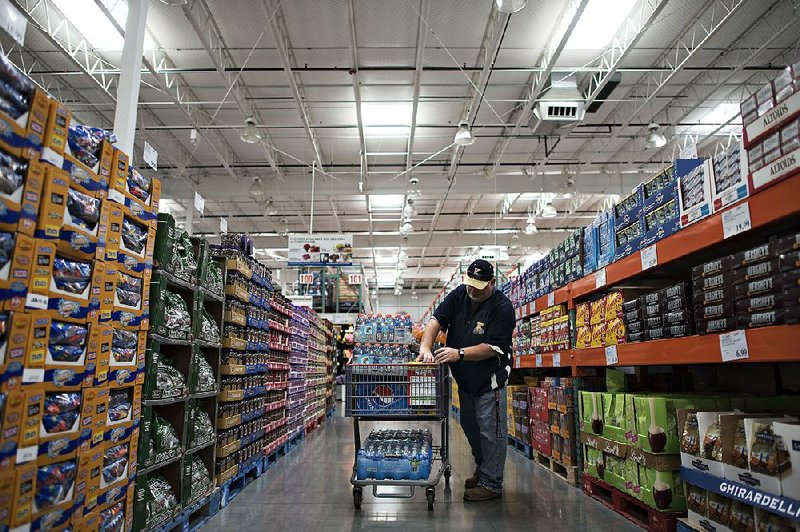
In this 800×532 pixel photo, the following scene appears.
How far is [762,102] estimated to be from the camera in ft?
7.48

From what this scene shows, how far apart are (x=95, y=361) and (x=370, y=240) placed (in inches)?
719

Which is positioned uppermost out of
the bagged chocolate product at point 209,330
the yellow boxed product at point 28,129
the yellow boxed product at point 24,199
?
the yellow boxed product at point 28,129

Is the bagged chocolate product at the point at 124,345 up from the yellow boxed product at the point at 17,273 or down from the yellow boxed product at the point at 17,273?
down

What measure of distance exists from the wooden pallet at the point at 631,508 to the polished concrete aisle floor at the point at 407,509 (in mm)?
61

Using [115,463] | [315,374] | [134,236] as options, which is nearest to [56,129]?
[134,236]

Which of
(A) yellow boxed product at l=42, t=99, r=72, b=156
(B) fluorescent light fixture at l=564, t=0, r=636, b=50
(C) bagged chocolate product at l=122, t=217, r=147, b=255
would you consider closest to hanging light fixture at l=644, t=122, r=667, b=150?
(B) fluorescent light fixture at l=564, t=0, r=636, b=50

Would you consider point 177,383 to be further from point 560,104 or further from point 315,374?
point 560,104

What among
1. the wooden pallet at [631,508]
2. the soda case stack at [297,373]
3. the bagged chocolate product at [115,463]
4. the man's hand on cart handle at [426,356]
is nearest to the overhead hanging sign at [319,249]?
the soda case stack at [297,373]

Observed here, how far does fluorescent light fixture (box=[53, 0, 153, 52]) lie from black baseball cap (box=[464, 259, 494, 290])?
23.2ft

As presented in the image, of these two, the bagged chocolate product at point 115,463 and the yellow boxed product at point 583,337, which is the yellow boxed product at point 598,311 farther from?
the bagged chocolate product at point 115,463

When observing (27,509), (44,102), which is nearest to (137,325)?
(27,509)

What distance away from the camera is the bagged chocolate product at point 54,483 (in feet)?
→ 6.46

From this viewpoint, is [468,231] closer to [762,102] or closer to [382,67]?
[382,67]

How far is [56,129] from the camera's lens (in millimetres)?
2072
